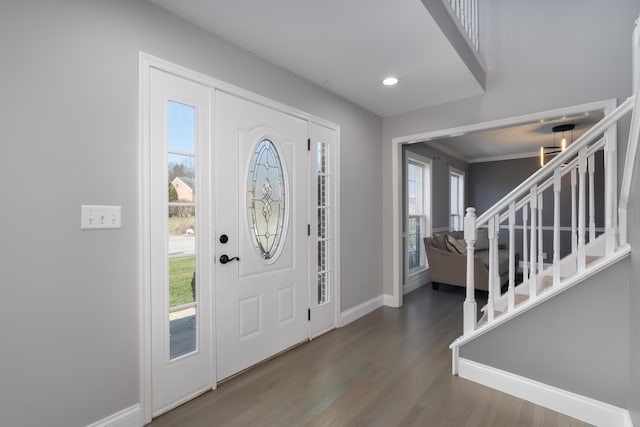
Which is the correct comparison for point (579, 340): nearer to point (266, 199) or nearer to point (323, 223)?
point (323, 223)

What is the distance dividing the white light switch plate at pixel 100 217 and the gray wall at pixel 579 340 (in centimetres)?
260

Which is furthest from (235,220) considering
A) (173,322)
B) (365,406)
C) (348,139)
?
(348,139)

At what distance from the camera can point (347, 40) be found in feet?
7.42

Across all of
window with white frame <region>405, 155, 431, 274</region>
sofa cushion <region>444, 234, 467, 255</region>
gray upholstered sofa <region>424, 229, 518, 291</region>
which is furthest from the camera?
window with white frame <region>405, 155, 431, 274</region>

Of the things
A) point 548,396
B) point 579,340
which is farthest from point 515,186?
point 548,396

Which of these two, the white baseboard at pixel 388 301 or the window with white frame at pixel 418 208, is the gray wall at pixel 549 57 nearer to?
the window with white frame at pixel 418 208

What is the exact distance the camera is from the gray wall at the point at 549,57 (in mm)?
2578

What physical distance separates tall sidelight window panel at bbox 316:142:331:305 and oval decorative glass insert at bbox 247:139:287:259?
1.79 feet

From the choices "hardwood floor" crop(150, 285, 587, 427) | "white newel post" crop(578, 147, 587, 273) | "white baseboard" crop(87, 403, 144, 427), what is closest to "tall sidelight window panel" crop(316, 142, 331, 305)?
"hardwood floor" crop(150, 285, 587, 427)

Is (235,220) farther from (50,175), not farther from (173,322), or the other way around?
(50,175)

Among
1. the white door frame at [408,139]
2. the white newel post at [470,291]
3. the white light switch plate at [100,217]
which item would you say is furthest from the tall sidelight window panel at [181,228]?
the white door frame at [408,139]

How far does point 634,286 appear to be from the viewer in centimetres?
161

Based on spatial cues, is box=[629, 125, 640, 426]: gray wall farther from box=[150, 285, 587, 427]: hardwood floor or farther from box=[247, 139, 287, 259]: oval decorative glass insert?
box=[247, 139, 287, 259]: oval decorative glass insert

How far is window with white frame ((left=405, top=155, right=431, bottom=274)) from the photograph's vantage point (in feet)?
17.6
